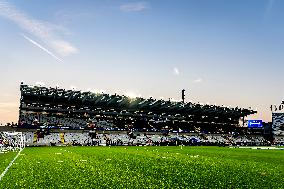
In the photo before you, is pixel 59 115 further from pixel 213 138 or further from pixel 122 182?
pixel 122 182

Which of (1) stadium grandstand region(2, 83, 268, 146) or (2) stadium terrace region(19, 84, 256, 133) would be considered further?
(2) stadium terrace region(19, 84, 256, 133)

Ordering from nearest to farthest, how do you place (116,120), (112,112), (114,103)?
(114,103) → (112,112) → (116,120)

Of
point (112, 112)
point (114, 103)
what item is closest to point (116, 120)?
point (112, 112)

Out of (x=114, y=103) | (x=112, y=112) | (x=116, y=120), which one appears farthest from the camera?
(x=116, y=120)

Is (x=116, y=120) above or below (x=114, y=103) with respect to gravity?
below

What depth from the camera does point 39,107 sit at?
2467 inches

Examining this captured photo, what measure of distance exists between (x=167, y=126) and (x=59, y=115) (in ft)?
89.8

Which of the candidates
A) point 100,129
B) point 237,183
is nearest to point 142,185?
point 237,183

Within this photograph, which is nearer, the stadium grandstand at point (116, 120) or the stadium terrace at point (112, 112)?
the stadium grandstand at point (116, 120)

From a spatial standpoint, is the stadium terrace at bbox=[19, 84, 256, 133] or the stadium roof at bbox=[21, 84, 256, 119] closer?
the stadium roof at bbox=[21, 84, 256, 119]

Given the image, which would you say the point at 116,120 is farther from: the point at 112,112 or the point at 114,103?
the point at 114,103

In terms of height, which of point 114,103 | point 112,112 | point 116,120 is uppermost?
point 114,103

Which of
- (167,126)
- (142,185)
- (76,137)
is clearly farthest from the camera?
(167,126)

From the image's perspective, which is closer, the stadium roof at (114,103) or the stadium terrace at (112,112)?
the stadium roof at (114,103)
